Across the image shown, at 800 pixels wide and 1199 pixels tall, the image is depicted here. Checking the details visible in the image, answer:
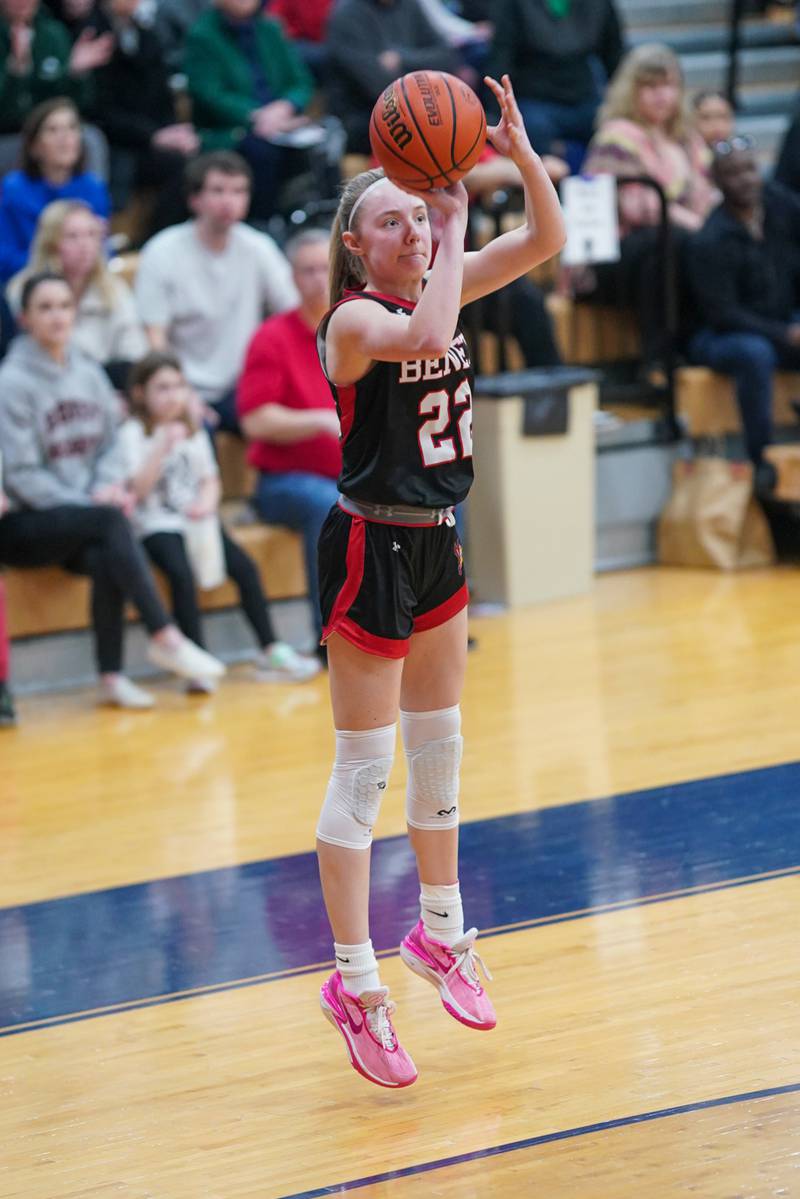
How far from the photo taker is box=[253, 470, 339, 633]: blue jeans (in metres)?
6.05

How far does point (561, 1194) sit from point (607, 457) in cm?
496

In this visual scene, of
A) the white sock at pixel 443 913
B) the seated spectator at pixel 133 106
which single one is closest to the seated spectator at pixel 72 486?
the seated spectator at pixel 133 106

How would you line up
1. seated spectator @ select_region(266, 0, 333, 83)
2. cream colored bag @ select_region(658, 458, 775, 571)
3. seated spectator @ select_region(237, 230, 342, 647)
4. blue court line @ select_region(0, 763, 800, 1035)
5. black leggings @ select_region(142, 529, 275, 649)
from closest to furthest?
blue court line @ select_region(0, 763, 800, 1035) → black leggings @ select_region(142, 529, 275, 649) → seated spectator @ select_region(237, 230, 342, 647) → cream colored bag @ select_region(658, 458, 775, 571) → seated spectator @ select_region(266, 0, 333, 83)

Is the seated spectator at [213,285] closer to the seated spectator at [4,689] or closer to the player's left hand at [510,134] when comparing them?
the seated spectator at [4,689]

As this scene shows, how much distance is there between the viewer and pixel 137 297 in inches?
260

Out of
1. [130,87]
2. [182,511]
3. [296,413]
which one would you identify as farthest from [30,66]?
[182,511]

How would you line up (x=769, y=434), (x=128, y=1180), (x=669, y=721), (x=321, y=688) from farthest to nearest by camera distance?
(x=769, y=434), (x=321, y=688), (x=669, y=721), (x=128, y=1180)

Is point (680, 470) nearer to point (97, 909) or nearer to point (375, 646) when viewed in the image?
point (97, 909)

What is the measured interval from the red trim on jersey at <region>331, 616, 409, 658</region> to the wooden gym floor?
26.9 inches

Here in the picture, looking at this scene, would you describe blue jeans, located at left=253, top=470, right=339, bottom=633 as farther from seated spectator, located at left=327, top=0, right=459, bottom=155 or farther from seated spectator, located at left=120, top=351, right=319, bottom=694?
seated spectator, located at left=327, top=0, right=459, bottom=155

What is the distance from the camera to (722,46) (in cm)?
970

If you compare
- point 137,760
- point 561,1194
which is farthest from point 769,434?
point 561,1194

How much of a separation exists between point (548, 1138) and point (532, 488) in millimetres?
4299

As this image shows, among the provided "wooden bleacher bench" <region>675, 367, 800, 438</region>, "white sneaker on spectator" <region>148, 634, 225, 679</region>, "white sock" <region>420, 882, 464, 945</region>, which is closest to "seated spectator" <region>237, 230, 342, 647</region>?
"white sneaker on spectator" <region>148, 634, 225, 679</region>
